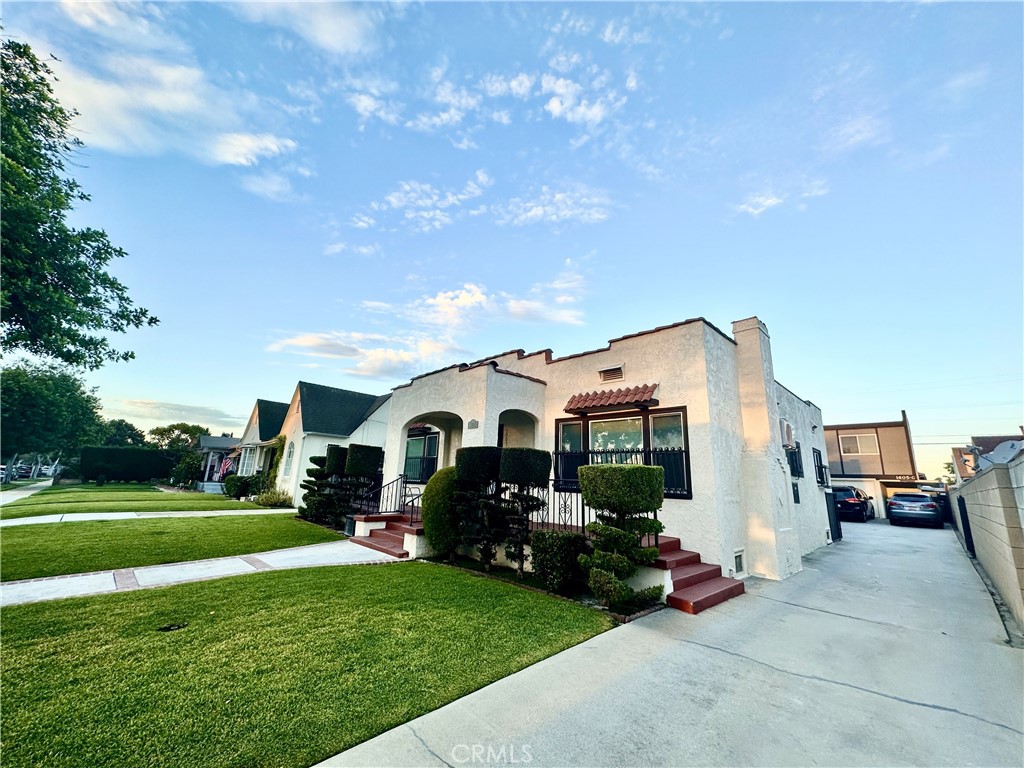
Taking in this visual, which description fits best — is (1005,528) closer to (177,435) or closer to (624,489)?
(624,489)

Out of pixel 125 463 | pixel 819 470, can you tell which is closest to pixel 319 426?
pixel 819 470

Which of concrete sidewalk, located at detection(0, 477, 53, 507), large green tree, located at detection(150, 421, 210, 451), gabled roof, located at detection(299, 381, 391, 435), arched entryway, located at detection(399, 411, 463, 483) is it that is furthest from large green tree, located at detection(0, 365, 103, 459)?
arched entryway, located at detection(399, 411, 463, 483)

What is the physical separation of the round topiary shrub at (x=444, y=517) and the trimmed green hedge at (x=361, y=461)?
15.1 ft

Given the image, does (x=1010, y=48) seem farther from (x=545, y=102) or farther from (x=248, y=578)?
(x=248, y=578)

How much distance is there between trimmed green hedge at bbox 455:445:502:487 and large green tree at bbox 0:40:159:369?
10.5 metres

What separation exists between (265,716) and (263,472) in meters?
22.3

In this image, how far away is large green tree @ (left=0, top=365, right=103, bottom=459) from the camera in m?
28.7

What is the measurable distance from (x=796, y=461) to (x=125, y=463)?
43.5 m

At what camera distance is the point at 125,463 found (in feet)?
99.7

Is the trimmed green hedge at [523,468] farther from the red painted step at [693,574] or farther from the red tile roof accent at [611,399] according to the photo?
the red painted step at [693,574]

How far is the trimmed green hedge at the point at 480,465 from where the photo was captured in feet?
24.8

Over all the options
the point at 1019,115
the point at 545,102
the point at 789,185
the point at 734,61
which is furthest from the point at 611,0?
the point at 1019,115

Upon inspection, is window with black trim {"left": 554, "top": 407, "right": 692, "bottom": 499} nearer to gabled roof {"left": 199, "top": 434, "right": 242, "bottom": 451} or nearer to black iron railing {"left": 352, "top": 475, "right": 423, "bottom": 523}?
black iron railing {"left": 352, "top": 475, "right": 423, "bottom": 523}

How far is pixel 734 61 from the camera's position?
7.46 m
